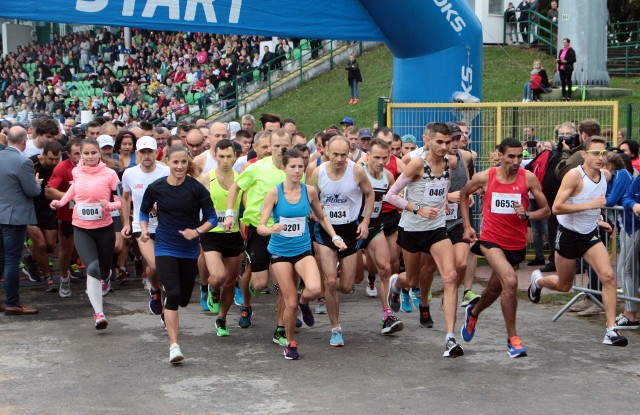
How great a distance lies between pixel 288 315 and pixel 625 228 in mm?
3704

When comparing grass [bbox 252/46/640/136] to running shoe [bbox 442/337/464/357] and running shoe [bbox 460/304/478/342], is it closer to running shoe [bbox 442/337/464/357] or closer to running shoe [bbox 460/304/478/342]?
running shoe [bbox 460/304/478/342]

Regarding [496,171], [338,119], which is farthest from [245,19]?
[338,119]

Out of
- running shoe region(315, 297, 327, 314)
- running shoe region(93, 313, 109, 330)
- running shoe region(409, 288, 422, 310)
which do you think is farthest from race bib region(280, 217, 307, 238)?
running shoe region(409, 288, 422, 310)

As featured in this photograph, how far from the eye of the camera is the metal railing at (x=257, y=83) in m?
30.5

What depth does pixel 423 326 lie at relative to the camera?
31.1 ft

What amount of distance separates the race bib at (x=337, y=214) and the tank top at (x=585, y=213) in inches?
→ 76.6

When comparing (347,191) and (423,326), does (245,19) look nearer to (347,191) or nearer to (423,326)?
(347,191)

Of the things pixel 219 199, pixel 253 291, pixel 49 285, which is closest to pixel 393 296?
pixel 253 291

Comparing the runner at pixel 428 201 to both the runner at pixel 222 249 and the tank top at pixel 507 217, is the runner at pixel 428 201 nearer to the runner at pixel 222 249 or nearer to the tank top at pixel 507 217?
the tank top at pixel 507 217

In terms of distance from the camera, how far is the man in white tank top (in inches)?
340

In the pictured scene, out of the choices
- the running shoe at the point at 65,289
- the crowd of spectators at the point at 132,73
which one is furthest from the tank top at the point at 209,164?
the crowd of spectators at the point at 132,73

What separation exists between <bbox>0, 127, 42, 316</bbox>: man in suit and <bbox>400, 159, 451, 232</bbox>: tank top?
4.09 meters

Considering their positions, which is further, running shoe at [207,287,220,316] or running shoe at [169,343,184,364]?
running shoe at [207,287,220,316]

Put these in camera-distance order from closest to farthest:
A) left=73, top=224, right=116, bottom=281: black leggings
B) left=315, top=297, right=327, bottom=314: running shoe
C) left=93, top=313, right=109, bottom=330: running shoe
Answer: left=93, top=313, right=109, bottom=330: running shoe < left=73, top=224, right=116, bottom=281: black leggings < left=315, top=297, right=327, bottom=314: running shoe
